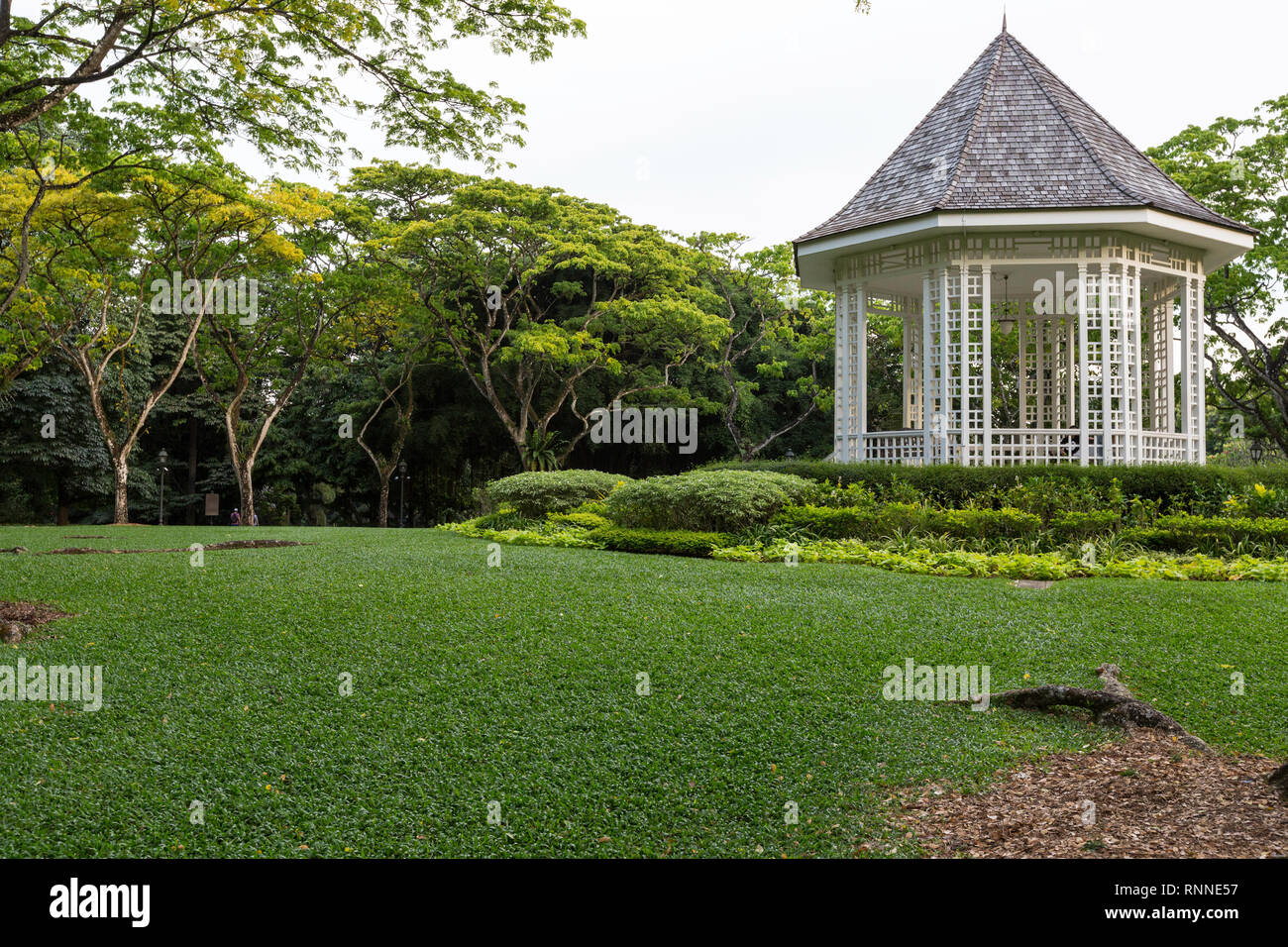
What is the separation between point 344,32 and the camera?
878 cm

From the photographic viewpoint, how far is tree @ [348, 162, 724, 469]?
22.1 m

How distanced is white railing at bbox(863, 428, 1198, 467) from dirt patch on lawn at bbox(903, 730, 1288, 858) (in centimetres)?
858

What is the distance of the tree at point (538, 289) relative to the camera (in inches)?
869

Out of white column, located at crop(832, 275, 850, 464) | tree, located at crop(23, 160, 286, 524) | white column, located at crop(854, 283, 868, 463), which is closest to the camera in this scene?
white column, located at crop(854, 283, 868, 463)

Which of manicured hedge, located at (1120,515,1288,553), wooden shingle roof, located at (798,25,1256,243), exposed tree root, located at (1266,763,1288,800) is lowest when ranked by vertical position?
exposed tree root, located at (1266,763,1288,800)

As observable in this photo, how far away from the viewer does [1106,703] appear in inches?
215

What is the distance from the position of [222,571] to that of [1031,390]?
1768 cm

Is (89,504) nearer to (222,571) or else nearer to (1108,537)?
(222,571)

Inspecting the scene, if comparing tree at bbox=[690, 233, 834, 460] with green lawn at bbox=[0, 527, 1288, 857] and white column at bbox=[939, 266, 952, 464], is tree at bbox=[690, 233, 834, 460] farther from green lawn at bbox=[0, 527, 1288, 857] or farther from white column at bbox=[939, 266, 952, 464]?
green lawn at bbox=[0, 527, 1288, 857]

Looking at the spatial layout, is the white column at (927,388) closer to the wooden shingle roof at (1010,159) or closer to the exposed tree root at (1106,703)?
the wooden shingle roof at (1010,159)

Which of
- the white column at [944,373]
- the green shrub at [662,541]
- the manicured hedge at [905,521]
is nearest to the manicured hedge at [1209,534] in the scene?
the manicured hedge at [905,521]

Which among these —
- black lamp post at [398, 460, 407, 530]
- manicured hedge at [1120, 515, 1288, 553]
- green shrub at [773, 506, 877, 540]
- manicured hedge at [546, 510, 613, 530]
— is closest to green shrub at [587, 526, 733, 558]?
green shrub at [773, 506, 877, 540]

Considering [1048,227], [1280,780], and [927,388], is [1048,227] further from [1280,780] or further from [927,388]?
[1280,780]
